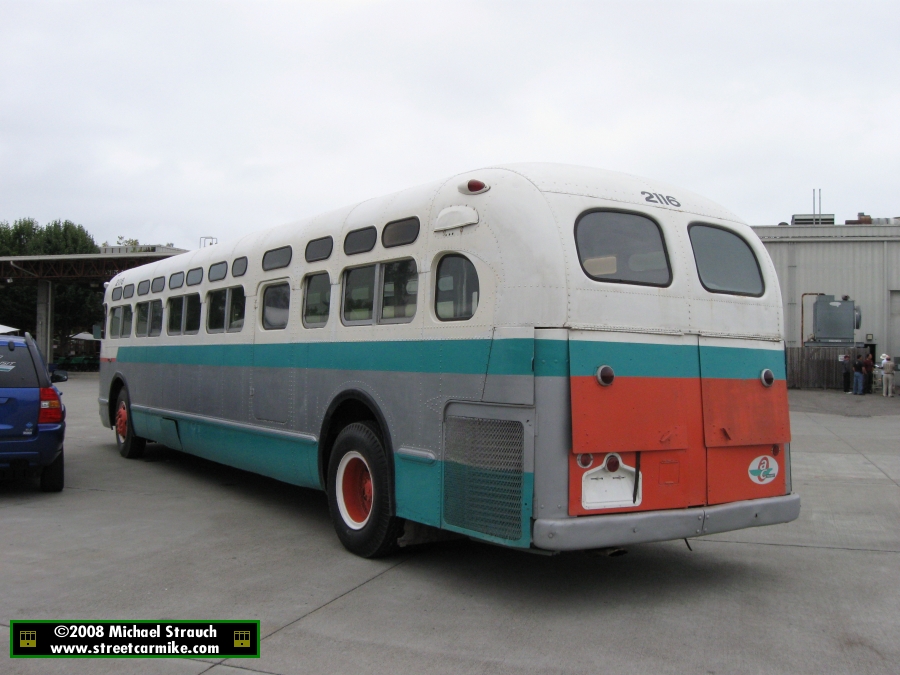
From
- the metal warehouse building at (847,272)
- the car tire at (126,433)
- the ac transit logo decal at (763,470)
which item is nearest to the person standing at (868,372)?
the metal warehouse building at (847,272)

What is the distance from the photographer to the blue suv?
8.55m

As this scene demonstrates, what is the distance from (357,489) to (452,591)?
1.43 metres

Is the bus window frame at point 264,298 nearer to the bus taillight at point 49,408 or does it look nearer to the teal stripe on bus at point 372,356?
the teal stripe on bus at point 372,356

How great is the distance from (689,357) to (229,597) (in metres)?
3.41

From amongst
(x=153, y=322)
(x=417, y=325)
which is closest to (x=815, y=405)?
(x=153, y=322)

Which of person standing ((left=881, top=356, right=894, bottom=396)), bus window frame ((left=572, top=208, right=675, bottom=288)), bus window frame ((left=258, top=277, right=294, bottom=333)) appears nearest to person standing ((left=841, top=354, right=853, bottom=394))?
person standing ((left=881, top=356, right=894, bottom=396))

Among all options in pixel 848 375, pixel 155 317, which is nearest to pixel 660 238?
pixel 155 317

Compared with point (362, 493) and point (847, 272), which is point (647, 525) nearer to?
point (362, 493)

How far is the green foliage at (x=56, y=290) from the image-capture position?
52062 mm

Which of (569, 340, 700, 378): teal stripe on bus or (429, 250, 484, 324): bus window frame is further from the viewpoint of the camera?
(429, 250, 484, 324): bus window frame

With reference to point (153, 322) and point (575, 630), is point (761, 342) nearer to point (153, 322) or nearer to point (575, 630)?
point (575, 630)

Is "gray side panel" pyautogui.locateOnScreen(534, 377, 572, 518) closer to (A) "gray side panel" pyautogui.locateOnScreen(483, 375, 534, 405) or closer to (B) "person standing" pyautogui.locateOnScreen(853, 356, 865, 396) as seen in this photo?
(A) "gray side panel" pyautogui.locateOnScreen(483, 375, 534, 405)

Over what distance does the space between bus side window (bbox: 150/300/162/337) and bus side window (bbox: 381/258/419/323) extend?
18.9ft

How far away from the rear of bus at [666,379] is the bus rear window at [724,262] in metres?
0.01
